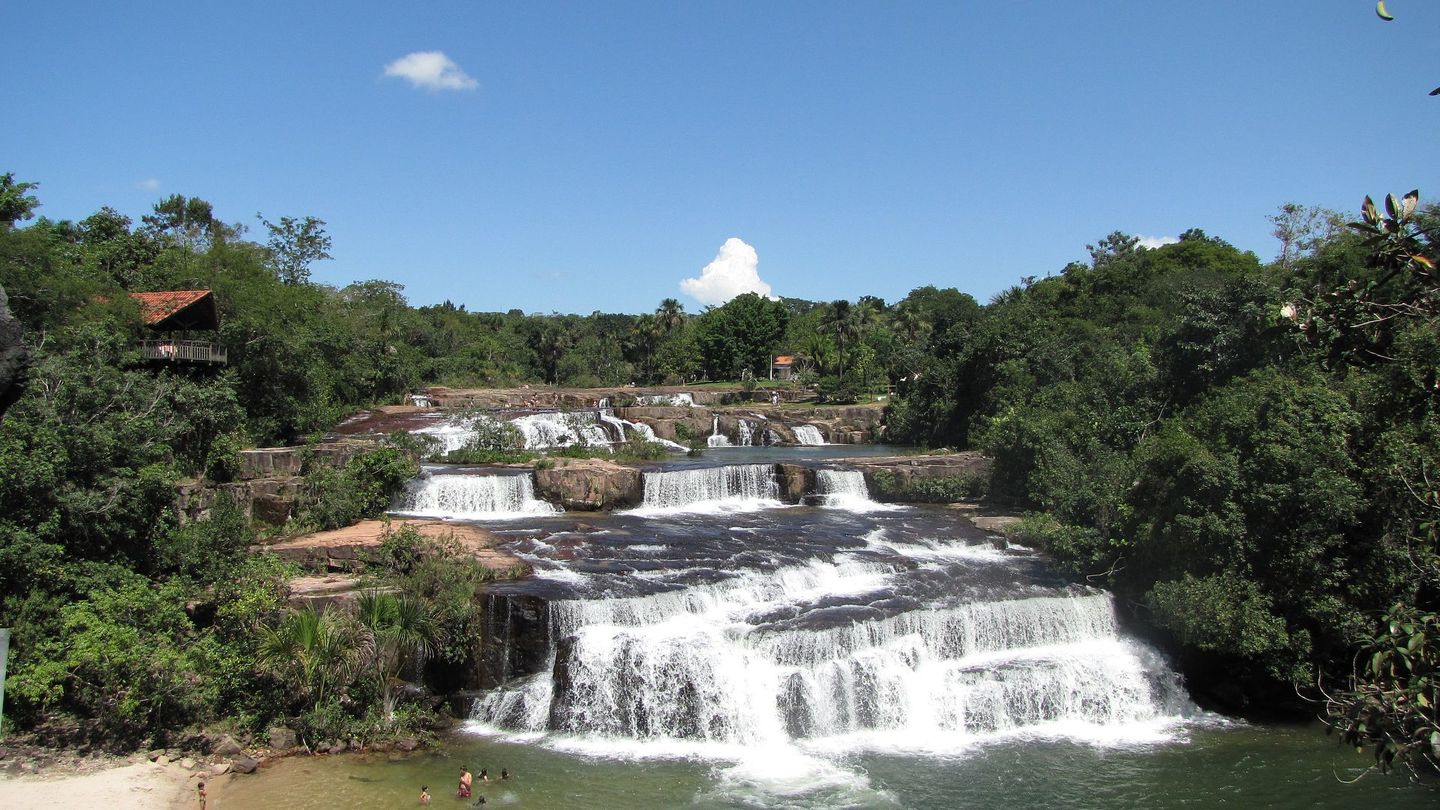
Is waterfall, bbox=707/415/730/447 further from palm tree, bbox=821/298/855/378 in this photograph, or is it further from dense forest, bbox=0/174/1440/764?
palm tree, bbox=821/298/855/378

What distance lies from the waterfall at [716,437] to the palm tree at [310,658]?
27251 mm

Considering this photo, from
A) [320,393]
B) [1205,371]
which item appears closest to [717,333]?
[320,393]

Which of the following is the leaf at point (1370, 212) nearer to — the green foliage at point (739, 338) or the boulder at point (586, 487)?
the boulder at point (586, 487)

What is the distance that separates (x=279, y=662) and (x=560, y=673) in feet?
13.8

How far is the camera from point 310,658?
13820mm

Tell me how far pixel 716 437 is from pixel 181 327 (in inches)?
859

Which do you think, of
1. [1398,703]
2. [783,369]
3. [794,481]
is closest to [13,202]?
[794,481]

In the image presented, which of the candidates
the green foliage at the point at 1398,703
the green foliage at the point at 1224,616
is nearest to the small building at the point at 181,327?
the green foliage at the point at 1224,616

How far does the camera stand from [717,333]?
68.9 m

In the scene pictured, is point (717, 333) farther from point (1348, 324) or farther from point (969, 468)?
point (1348, 324)

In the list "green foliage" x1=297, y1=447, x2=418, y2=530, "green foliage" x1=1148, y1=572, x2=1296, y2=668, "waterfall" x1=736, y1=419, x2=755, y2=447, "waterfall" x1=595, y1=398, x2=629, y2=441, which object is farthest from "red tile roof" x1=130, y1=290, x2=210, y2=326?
"green foliage" x1=1148, y1=572, x2=1296, y2=668

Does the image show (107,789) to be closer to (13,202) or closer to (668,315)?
(13,202)

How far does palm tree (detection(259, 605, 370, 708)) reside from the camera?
13.8m

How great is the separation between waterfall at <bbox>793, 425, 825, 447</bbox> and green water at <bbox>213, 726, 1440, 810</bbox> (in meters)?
28.2
